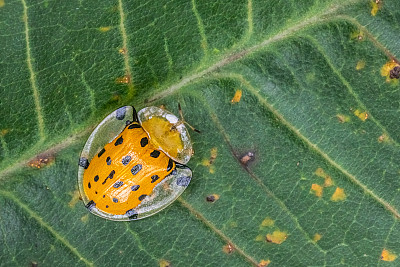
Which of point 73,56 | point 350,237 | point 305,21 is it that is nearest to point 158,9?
point 73,56

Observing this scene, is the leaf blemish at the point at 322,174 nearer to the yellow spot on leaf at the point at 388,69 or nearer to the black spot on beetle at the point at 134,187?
the yellow spot on leaf at the point at 388,69

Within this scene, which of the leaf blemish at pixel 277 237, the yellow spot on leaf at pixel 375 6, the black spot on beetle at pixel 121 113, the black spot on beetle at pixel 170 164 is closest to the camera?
the yellow spot on leaf at pixel 375 6

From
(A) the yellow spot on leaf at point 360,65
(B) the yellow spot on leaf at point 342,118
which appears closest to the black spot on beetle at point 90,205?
(B) the yellow spot on leaf at point 342,118

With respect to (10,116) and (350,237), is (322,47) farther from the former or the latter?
(10,116)

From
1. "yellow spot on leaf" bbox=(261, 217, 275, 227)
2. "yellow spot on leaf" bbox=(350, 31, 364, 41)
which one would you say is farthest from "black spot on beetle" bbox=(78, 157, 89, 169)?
"yellow spot on leaf" bbox=(350, 31, 364, 41)

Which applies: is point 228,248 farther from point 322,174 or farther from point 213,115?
point 213,115

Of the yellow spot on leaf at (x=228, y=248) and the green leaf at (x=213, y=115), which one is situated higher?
the green leaf at (x=213, y=115)

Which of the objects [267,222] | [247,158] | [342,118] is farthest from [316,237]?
[342,118]
